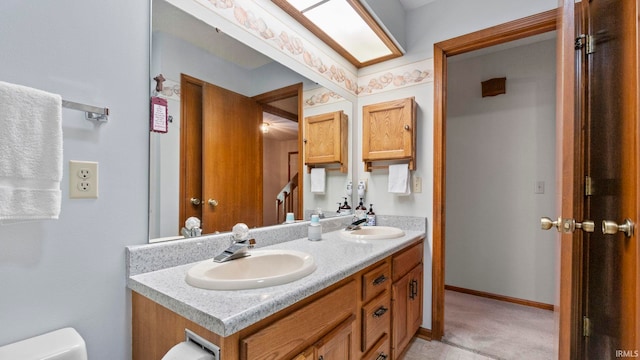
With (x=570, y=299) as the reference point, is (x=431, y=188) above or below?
above

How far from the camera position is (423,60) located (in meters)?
2.08

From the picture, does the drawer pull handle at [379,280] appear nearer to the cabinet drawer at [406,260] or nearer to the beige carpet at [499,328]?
the cabinet drawer at [406,260]

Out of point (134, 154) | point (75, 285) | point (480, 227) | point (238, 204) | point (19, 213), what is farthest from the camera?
point (480, 227)

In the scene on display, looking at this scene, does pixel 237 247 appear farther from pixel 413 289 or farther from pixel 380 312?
pixel 413 289

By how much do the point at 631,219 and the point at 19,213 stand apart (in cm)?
168

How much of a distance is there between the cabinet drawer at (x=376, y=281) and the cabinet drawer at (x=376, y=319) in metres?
0.04

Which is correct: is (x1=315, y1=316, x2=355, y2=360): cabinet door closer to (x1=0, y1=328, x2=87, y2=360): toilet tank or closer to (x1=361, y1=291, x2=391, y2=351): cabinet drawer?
(x1=361, y1=291, x2=391, y2=351): cabinet drawer

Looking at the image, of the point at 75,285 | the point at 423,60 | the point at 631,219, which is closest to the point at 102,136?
the point at 75,285

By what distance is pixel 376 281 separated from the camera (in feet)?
4.33

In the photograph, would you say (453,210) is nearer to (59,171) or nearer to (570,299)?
(570,299)

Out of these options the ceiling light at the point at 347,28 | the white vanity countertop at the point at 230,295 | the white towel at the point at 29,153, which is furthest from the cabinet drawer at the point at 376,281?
the ceiling light at the point at 347,28

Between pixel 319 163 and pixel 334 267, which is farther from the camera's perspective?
pixel 319 163

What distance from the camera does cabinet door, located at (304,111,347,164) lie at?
75.0 inches

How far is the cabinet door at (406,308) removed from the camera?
1.55 meters
